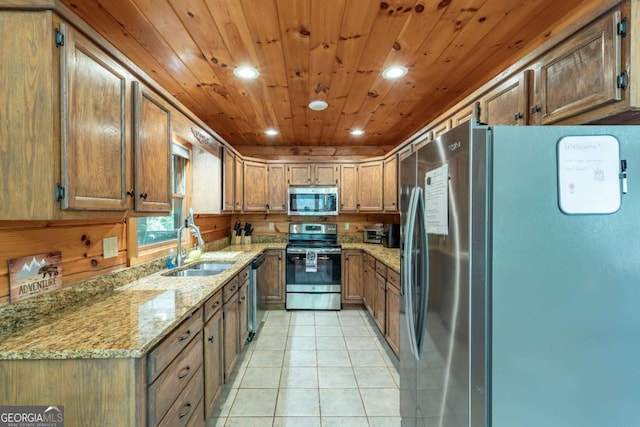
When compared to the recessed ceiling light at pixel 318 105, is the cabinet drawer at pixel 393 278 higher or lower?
lower

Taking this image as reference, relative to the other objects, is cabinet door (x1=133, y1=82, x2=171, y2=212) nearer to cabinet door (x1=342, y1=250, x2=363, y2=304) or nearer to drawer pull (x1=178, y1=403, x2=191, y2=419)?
drawer pull (x1=178, y1=403, x2=191, y2=419)

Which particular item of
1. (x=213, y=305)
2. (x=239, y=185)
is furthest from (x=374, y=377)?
(x=239, y=185)

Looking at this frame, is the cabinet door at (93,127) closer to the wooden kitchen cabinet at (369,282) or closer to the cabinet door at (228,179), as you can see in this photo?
the cabinet door at (228,179)

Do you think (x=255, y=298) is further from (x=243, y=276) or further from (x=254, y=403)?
(x=254, y=403)

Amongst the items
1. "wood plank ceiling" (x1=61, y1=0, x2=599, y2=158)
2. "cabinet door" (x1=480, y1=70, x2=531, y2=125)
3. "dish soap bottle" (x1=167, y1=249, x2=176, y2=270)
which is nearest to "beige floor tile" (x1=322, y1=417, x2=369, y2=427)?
"dish soap bottle" (x1=167, y1=249, x2=176, y2=270)

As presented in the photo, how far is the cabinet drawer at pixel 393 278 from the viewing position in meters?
2.46

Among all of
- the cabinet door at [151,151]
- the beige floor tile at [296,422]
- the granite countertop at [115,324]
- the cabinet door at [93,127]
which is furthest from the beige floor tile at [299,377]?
the cabinet door at [93,127]

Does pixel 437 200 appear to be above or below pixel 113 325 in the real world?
above

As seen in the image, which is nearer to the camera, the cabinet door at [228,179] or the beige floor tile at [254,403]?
the beige floor tile at [254,403]

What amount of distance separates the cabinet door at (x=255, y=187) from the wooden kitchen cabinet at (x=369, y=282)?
5.56ft

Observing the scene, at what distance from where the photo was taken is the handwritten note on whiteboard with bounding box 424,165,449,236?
118 cm

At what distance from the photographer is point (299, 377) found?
236cm

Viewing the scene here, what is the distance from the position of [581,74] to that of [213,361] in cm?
246

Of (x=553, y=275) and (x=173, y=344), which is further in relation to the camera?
(x=173, y=344)
